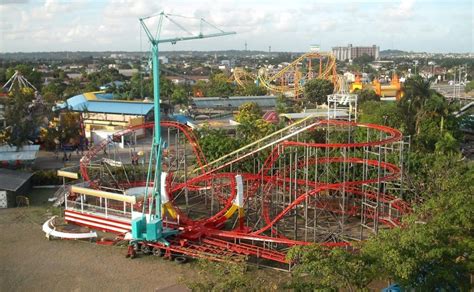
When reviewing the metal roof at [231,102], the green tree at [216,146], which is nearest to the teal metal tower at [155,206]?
the green tree at [216,146]

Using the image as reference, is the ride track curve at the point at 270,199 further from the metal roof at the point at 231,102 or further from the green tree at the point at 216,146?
the metal roof at the point at 231,102

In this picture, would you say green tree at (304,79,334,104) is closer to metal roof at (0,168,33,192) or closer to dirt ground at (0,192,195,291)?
metal roof at (0,168,33,192)

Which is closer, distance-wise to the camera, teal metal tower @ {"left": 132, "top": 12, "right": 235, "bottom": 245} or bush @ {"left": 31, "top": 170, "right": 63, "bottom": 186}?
teal metal tower @ {"left": 132, "top": 12, "right": 235, "bottom": 245}

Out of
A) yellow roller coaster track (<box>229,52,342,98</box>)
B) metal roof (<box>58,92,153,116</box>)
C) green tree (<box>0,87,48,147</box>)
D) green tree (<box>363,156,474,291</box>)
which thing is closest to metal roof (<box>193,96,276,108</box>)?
yellow roller coaster track (<box>229,52,342,98</box>)

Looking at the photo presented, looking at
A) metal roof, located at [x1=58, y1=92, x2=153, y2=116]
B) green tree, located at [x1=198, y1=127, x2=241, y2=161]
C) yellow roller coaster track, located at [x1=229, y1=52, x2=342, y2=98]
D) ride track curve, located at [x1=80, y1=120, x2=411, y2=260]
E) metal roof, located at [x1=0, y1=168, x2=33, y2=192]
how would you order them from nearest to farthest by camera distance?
1. ride track curve, located at [x1=80, y1=120, x2=411, y2=260]
2. metal roof, located at [x1=0, y1=168, x2=33, y2=192]
3. green tree, located at [x1=198, y1=127, x2=241, y2=161]
4. metal roof, located at [x1=58, y1=92, x2=153, y2=116]
5. yellow roller coaster track, located at [x1=229, y1=52, x2=342, y2=98]

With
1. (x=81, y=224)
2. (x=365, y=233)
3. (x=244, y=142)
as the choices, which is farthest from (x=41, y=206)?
(x=365, y=233)

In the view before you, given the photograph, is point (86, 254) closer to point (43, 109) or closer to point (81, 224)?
point (81, 224)
